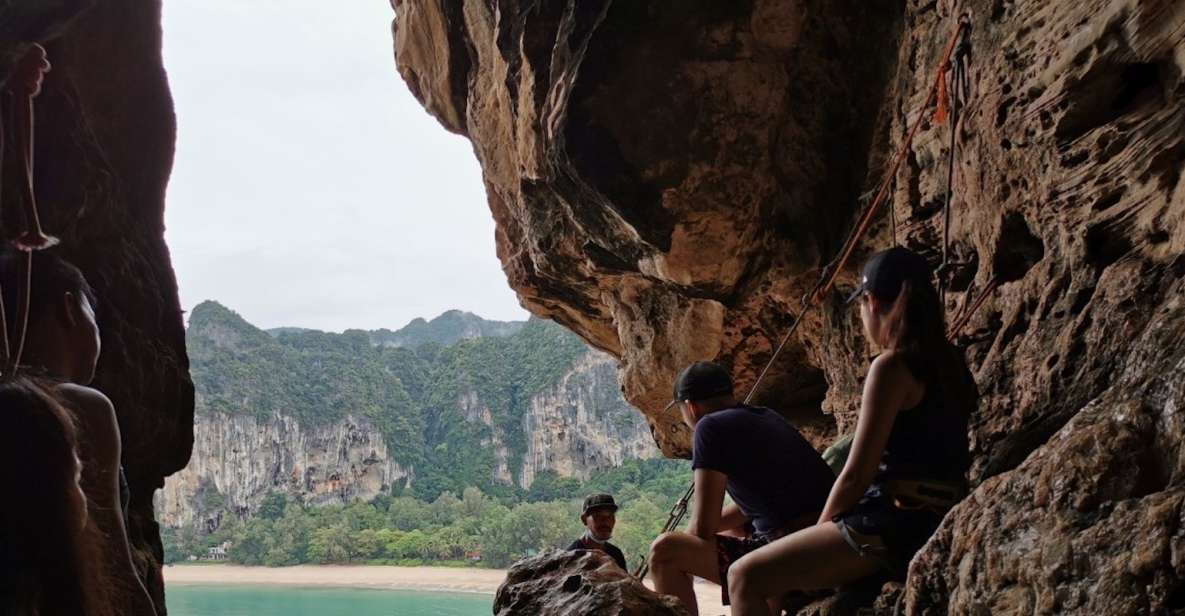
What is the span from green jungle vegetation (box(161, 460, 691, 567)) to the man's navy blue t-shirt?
33.6m

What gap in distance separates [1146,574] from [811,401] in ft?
20.6

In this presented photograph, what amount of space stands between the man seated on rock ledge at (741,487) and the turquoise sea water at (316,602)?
33407 millimetres

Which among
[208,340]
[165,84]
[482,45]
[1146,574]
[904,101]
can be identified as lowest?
[1146,574]

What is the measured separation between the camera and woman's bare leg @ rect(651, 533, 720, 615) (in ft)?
9.08

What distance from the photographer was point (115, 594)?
12.5 feet

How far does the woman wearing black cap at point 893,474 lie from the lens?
2277 millimetres

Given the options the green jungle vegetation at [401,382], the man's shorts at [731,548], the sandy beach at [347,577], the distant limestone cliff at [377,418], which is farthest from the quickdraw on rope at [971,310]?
the green jungle vegetation at [401,382]

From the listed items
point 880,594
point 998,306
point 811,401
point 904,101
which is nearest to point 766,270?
point 904,101

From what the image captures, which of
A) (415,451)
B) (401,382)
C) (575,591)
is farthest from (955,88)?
(401,382)

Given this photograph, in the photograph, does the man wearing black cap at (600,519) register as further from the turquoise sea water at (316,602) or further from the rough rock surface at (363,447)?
the rough rock surface at (363,447)

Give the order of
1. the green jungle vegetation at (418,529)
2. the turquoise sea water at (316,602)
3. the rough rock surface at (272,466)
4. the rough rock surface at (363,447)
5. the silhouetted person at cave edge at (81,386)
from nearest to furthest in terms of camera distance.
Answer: the silhouetted person at cave edge at (81,386), the turquoise sea water at (316,602), the green jungle vegetation at (418,529), the rough rock surface at (272,466), the rough rock surface at (363,447)

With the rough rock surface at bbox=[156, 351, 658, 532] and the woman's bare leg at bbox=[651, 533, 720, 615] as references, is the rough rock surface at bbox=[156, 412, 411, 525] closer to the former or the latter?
the rough rock surface at bbox=[156, 351, 658, 532]

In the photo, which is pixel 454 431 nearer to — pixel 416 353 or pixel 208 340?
pixel 416 353

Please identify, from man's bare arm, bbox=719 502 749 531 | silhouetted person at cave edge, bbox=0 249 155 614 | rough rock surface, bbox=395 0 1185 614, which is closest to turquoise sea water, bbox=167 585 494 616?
rough rock surface, bbox=395 0 1185 614
